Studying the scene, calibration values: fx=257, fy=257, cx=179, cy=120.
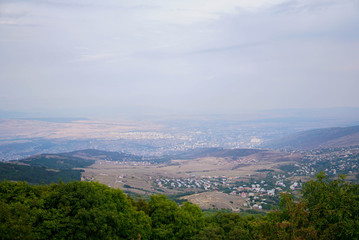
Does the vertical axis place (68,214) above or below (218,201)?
above

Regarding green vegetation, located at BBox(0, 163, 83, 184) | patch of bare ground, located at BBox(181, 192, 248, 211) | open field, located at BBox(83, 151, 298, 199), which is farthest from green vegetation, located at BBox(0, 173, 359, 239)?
open field, located at BBox(83, 151, 298, 199)

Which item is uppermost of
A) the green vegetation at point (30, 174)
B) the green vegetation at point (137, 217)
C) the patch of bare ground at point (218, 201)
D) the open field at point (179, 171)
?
the green vegetation at point (137, 217)

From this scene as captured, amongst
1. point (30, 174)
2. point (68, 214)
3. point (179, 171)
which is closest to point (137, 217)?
point (68, 214)

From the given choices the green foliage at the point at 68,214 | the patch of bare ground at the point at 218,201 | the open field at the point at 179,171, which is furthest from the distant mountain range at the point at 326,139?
the green foliage at the point at 68,214

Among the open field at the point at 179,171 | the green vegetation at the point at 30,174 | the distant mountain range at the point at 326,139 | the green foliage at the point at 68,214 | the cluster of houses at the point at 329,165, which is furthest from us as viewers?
the distant mountain range at the point at 326,139

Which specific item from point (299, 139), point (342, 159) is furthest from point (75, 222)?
point (299, 139)

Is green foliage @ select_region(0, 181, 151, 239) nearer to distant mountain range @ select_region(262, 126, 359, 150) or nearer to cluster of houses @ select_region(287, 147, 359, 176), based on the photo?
cluster of houses @ select_region(287, 147, 359, 176)

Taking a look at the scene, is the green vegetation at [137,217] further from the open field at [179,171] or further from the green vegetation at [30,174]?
the open field at [179,171]

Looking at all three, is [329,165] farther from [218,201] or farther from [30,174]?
[30,174]

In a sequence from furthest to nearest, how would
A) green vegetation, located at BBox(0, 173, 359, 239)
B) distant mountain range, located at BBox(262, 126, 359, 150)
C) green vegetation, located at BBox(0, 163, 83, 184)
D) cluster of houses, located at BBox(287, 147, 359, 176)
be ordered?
distant mountain range, located at BBox(262, 126, 359, 150) → cluster of houses, located at BBox(287, 147, 359, 176) → green vegetation, located at BBox(0, 163, 83, 184) → green vegetation, located at BBox(0, 173, 359, 239)
